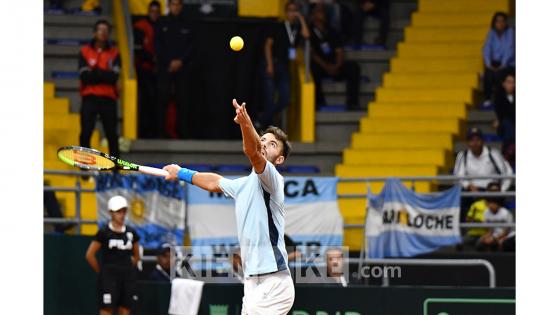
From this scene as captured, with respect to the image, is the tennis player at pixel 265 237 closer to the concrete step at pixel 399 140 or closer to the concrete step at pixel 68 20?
the concrete step at pixel 399 140

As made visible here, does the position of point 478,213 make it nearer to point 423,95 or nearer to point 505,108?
point 505,108

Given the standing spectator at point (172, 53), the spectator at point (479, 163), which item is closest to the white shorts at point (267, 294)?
the spectator at point (479, 163)

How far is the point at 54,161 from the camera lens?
18.0 meters

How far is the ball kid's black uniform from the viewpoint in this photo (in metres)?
14.2

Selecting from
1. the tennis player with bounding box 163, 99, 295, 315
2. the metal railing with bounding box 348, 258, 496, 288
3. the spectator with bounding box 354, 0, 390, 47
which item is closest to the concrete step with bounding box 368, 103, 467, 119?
the spectator with bounding box 354, 0, 390, 47

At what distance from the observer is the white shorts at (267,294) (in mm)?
8383

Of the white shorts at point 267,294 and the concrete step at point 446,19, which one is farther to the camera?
the concrete step at point 446,19

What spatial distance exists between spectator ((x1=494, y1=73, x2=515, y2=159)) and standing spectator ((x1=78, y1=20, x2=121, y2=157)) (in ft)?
17.5

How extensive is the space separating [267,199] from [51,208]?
26.6 ft

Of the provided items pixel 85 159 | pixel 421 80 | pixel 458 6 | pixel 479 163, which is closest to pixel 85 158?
pixel 85 159

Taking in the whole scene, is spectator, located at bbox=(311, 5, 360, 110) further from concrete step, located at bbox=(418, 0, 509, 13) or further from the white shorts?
the white shorts

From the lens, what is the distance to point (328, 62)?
1970 cm

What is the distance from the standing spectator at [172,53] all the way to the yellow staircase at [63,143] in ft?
3.99
